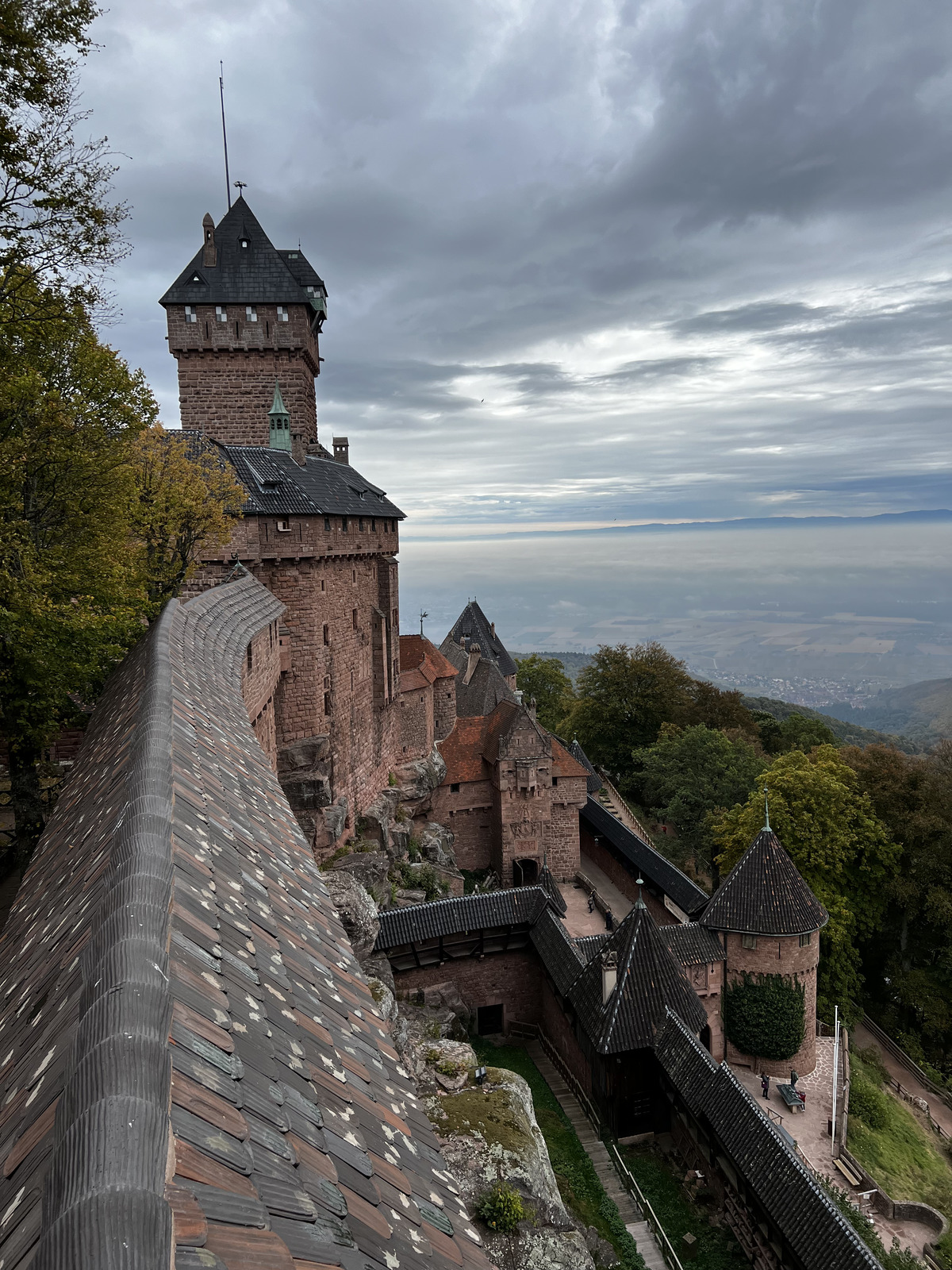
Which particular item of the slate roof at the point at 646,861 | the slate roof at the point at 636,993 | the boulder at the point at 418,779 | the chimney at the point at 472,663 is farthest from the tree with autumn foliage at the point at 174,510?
the chimney at the point at 472,663

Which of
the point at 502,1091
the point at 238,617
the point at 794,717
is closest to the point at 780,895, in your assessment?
the point at 502,1091

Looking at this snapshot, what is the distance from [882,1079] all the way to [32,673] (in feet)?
106

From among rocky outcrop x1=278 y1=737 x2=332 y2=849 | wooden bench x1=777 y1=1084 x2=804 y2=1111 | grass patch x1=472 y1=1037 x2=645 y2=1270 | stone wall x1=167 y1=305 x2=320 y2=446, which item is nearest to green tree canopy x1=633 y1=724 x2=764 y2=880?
wooden bench x1=777 y1=1084 x2=804 y2=1111

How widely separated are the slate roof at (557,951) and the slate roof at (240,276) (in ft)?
76.9

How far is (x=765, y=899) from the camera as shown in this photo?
80.5 feet

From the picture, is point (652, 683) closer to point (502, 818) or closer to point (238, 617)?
point (502, 818)

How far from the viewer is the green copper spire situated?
993 inches

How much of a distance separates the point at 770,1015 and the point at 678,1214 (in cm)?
777

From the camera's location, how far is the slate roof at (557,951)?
79.3 feet

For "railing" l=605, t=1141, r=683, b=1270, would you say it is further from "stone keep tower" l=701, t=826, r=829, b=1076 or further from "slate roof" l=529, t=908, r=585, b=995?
"stone keep tower" l=701, t=826, r=829, b=1076

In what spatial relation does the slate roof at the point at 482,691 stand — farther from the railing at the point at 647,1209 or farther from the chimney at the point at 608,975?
the railing at the point at 647,1209

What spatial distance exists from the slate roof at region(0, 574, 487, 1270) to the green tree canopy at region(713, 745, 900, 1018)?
30.1 meters

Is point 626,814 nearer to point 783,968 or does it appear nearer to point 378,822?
point 783,968

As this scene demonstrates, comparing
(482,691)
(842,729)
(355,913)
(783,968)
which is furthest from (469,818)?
(842,729)
